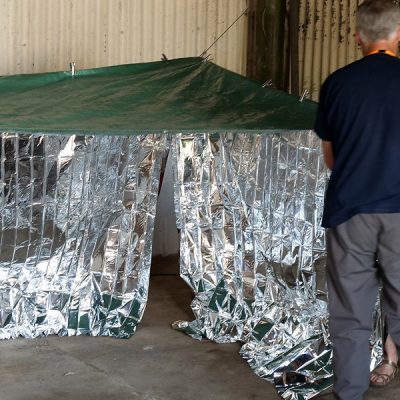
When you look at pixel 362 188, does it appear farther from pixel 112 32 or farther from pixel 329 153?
pixel 112 32

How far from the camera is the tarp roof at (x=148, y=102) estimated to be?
394cm

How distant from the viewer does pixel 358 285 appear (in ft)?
9.81

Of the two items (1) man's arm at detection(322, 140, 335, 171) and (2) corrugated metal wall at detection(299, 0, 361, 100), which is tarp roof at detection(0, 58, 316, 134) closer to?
(1) man's arm at detection(322, 140, 335, 171)

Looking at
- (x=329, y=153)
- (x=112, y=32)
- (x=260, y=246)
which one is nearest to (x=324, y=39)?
(x=112, y=32)

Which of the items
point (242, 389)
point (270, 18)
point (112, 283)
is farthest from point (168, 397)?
point (270, 18)

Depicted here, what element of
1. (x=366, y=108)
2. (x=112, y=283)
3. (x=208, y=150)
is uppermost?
(x=366, y=108)

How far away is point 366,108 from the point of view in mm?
2877

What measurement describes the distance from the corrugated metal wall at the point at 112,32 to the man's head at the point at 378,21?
132 inches

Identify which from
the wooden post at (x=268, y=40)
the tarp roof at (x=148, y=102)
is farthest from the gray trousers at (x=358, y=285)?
the wooden post at (x=268, y=40)

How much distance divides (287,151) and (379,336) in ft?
3.28

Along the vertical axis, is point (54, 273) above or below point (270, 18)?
below

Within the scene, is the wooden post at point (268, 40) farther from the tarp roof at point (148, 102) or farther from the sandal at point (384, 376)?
the sandal at point (384, 376)

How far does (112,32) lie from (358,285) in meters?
3.71

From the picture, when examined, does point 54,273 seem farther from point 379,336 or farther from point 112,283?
point 379,336
